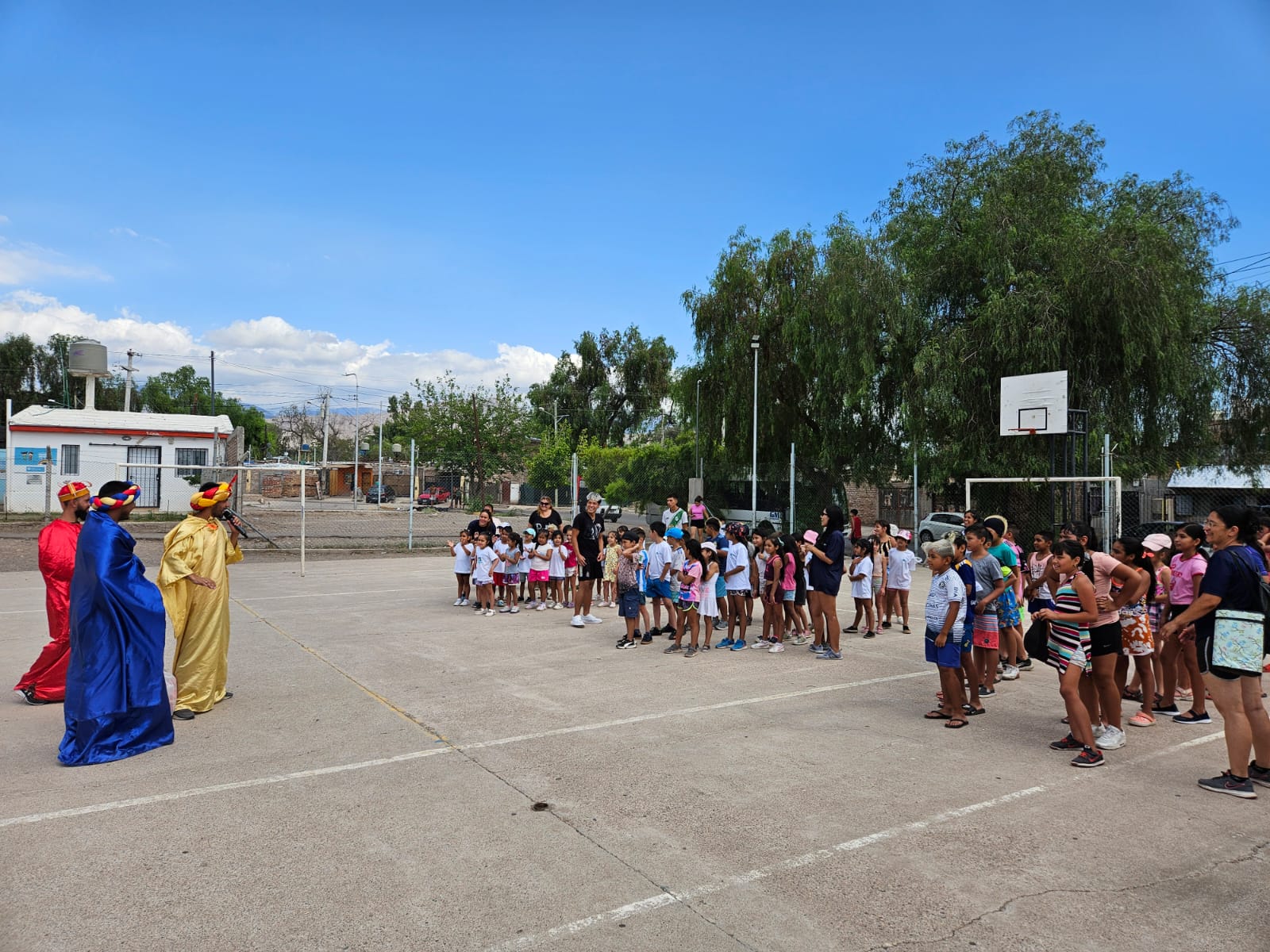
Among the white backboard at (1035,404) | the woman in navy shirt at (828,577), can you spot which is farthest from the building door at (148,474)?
the woman in navy shirt at (828,577)

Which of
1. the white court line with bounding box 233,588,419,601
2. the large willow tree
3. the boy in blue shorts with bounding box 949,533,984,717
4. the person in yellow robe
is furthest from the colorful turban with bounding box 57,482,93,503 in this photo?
the large willow tree

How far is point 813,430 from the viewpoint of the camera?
2752 cm

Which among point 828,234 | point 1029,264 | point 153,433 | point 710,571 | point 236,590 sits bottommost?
point 236,590

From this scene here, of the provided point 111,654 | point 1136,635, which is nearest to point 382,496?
point 111,654

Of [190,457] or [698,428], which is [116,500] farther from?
[190,457]

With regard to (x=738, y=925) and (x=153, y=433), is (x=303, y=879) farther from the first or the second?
(x=153, y=433)

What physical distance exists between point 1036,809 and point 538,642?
6364mm

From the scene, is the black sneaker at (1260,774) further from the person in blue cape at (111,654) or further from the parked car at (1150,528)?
the parked car at (1150,528)

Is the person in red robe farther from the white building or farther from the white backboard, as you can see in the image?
the white building

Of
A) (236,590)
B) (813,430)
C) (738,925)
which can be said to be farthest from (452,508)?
(738,925)

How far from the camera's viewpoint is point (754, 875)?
402 cm

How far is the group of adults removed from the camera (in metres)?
5.73

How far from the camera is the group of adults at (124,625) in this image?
18.8 feet

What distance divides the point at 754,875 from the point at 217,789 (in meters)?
3.26
